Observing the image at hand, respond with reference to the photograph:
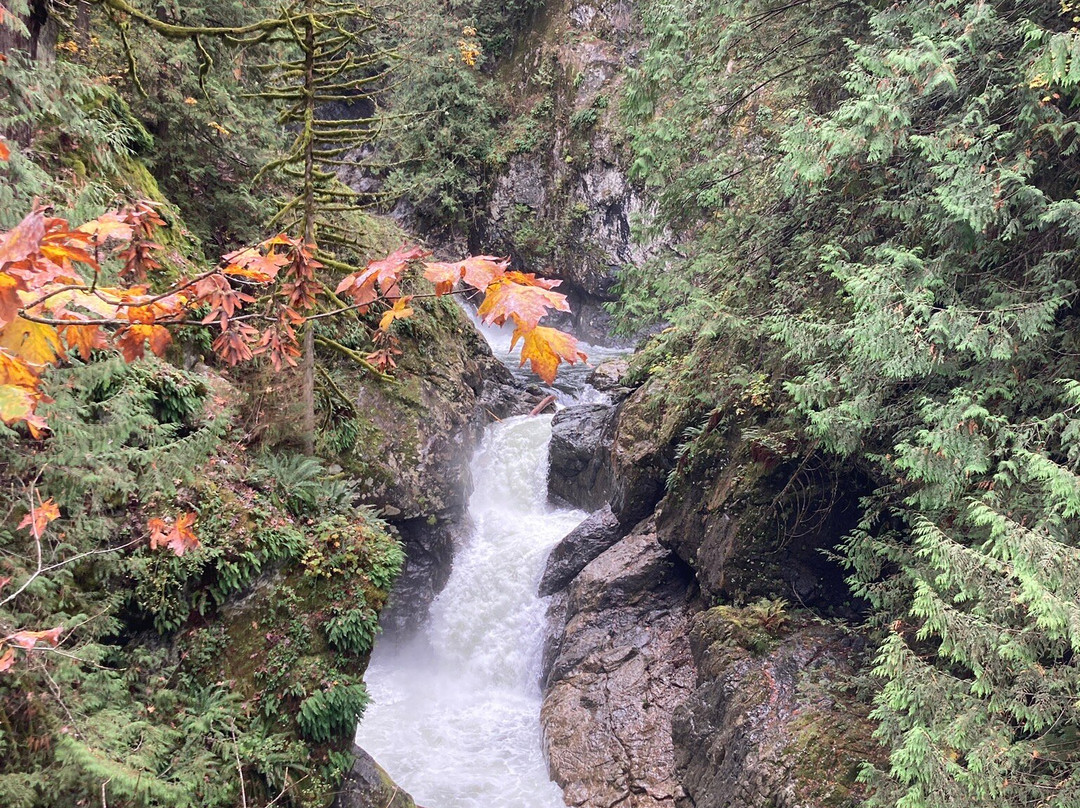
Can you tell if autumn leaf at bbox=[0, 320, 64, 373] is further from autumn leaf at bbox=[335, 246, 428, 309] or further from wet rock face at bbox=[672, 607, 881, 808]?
wet rock face at bbox=[672, 607, 881, 808]

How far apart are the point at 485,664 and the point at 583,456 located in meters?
4.37

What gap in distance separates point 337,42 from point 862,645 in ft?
26.7

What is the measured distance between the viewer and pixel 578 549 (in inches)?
427

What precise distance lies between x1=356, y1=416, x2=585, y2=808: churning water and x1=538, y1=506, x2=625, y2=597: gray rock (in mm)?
391

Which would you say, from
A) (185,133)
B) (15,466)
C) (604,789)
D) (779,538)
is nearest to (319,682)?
(15,466)

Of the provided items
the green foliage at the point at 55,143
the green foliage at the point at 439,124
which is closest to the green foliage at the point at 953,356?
the green foliage at the point at 55,143

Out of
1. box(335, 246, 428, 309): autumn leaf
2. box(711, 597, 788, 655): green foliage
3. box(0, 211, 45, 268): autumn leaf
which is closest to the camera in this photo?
box(0, 211, 45, 268): autumn leaf

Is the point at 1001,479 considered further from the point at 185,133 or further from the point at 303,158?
the point at 185,133

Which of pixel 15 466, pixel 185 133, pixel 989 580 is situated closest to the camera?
pixel 15 466

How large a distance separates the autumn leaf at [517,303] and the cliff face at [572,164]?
19729 millimetres

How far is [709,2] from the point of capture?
25.1 ft

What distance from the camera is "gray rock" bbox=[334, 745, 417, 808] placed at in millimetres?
5801

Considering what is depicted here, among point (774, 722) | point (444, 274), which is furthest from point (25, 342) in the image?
point (774, 722)

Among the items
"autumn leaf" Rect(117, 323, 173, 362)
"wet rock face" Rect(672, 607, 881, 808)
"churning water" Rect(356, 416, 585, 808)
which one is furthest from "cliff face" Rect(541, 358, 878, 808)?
"autumn leaf" Rect(117, 323, 173, 362)
